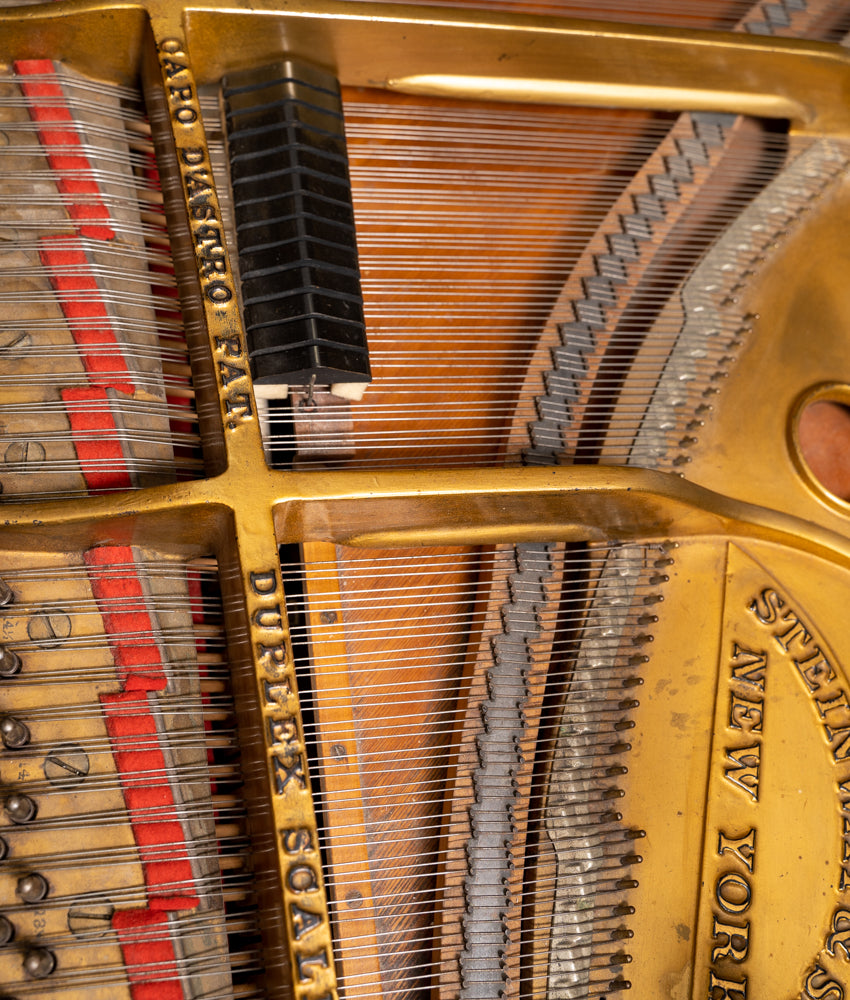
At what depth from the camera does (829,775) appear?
1.96 meters

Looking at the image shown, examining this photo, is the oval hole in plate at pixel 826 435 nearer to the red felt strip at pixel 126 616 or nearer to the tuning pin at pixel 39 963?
the red felt strip at pixel 126 616

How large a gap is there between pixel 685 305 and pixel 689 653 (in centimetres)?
93

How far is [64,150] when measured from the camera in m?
2.13

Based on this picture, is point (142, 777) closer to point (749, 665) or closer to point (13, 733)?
point (13, 733)

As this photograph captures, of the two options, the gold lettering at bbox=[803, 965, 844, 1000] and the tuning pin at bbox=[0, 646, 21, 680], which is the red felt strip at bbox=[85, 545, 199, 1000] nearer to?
the tuning pin at bbox=[0, 646, 21, 680]

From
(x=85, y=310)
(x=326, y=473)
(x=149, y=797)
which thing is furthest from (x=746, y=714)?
(x=85, y=310)

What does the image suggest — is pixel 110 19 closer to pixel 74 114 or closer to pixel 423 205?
pixel 74 114

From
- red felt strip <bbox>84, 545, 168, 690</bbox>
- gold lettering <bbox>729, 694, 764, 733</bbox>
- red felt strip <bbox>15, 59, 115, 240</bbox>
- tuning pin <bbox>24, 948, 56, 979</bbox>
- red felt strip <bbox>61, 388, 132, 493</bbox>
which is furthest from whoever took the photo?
red felt strip <bbox>15, 59, 115, 240</bbox>

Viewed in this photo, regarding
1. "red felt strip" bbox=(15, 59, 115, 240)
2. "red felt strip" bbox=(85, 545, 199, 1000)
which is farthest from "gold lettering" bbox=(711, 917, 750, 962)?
"red felt strip" bbox=(15, 59, 115, 240)

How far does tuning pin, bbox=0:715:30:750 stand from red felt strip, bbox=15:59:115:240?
1.04 metres

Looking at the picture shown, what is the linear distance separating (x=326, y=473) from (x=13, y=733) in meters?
0.70

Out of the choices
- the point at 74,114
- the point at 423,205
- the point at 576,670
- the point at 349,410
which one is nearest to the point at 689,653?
the point at 576,670

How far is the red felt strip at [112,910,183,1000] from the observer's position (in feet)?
5.10

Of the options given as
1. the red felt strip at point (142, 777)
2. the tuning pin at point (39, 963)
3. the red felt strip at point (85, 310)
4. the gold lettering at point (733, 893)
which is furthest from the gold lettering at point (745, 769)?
the red felt strip at point (85, 310)
